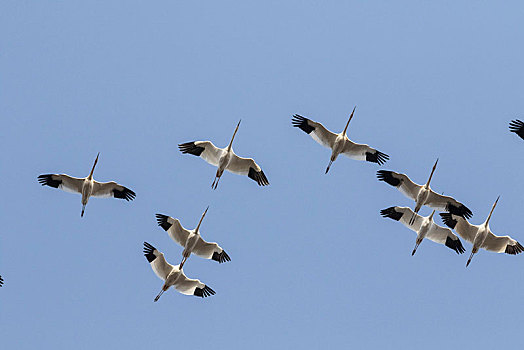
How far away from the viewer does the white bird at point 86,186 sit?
121 feet

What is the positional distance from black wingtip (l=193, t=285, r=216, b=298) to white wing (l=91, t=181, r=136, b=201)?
16.2 ft

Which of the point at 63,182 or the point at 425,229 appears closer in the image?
the point at 63,182

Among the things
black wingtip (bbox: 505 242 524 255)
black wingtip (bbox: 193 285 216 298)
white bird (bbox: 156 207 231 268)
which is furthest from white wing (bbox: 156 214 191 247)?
black wingtip (bbox: 505 242 524 255)

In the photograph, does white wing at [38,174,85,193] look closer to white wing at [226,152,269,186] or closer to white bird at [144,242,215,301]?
white bird at [144,242,215,301]

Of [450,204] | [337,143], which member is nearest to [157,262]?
[337,143]

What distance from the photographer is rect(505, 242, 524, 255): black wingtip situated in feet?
121

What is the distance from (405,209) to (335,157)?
414 cm

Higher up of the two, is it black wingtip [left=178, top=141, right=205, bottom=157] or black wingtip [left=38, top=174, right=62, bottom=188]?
black wingtip [left=178, top=141, right=205, bottom=157]

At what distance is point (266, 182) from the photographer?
3653 cm

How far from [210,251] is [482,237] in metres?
11.2

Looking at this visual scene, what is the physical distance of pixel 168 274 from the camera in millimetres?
37188

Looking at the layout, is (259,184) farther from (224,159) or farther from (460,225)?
(460,225)

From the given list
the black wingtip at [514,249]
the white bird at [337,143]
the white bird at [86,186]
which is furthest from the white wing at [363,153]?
the white bird at [86,186]

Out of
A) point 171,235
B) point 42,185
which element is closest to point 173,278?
point 171,235
